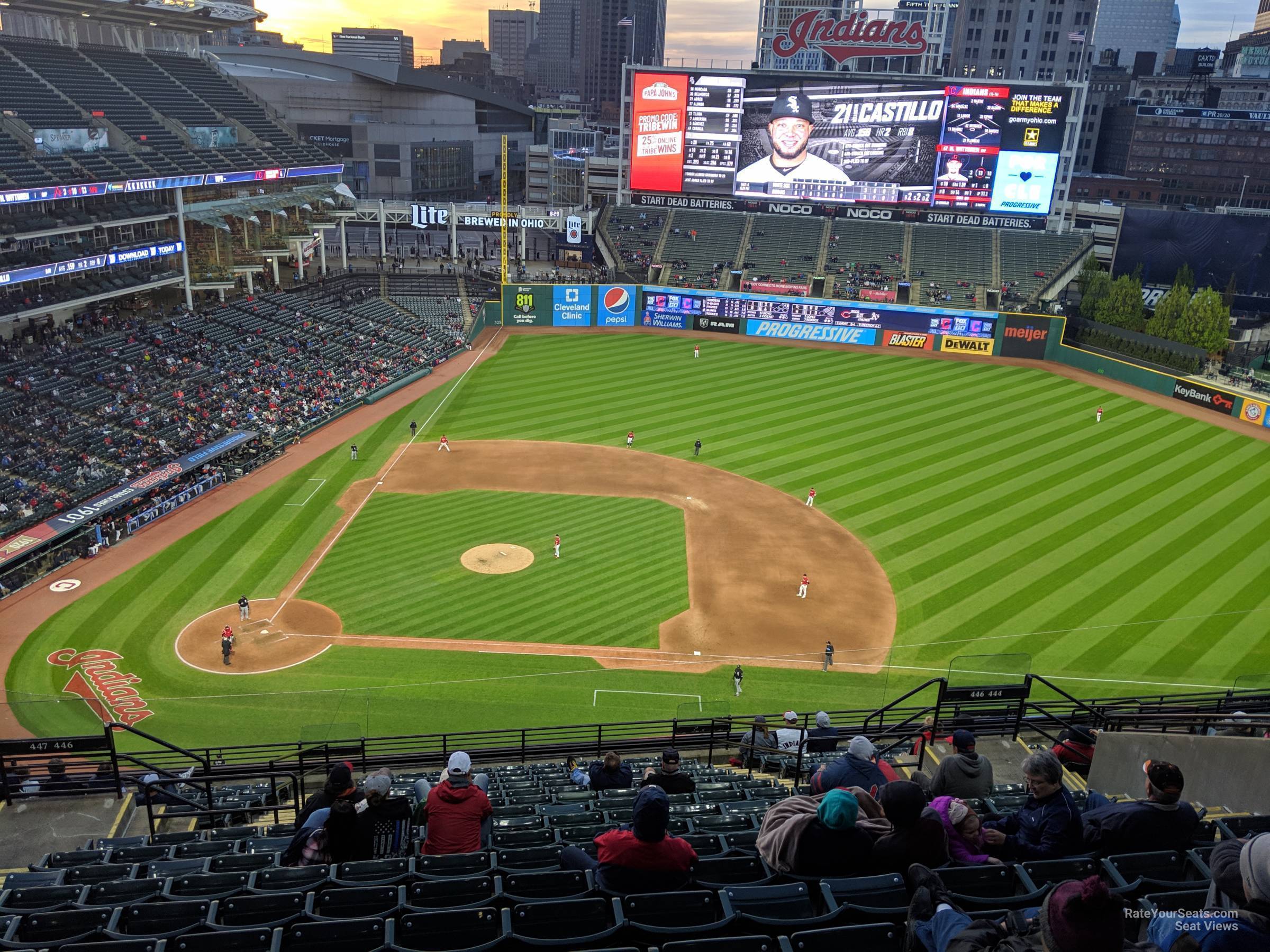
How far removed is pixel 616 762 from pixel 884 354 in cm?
5519

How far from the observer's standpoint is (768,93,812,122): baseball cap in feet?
222

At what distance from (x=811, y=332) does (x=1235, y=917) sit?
62.7 metres

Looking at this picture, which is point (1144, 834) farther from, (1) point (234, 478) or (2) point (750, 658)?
(1) point (234, 478)

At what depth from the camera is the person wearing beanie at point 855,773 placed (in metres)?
8.52

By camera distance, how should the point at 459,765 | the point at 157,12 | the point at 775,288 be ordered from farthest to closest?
the point at 775,288, the point at 157,12, the point at 459,765

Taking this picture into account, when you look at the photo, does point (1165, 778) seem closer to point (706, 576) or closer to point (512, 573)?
point (706, 576)

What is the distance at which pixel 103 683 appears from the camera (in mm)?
24297

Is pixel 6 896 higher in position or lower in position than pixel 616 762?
higher

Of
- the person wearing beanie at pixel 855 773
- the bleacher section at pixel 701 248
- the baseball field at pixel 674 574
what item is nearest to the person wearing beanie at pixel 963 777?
the person wearing beanie at pixel 855 773

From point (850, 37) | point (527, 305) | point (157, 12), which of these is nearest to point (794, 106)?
point (850, 37)

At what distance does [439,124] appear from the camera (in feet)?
308

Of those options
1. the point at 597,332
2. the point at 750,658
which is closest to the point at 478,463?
the point at 750,658

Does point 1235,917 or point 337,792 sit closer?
point 1235,917

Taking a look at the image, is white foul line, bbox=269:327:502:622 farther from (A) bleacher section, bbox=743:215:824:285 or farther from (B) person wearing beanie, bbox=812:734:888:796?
(A) bleacher section, bbox=743:215:824:285
